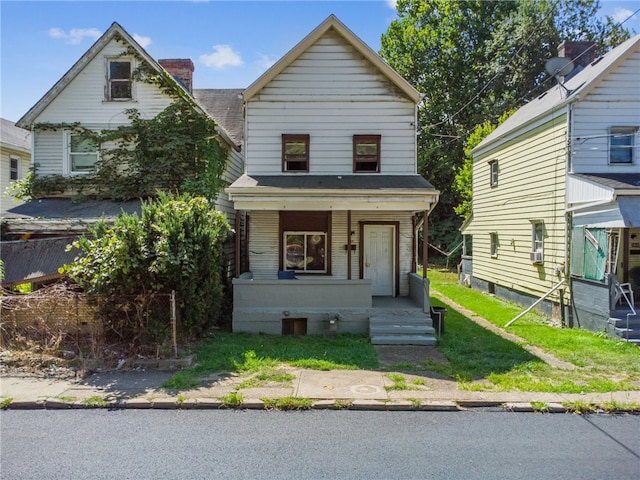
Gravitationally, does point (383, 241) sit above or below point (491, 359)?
above

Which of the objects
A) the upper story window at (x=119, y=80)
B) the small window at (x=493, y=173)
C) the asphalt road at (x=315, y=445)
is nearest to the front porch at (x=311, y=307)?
the asphalt road at (x=315, y=445)

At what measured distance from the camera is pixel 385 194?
10883 millimetres

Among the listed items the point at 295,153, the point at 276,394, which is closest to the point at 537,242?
the point at 295,153

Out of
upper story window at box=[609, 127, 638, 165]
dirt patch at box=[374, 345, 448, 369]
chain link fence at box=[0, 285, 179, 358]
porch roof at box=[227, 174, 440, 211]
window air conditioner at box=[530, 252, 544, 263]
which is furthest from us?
window air conditioner at box=[530, 252, 544, 263]

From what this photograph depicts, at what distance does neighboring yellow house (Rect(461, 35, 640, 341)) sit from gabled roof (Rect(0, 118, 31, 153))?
75.2 feet

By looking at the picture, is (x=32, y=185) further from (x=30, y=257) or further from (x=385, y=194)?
(x=385, y=194)

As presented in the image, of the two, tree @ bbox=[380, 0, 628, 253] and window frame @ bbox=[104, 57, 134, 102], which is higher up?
tree @ bbox=[380, 0, 628, 253]

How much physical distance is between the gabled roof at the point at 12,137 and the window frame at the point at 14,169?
655 mm

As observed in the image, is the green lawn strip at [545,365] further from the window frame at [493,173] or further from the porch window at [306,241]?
the window frame at [493,173]

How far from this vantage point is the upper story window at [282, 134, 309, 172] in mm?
13062

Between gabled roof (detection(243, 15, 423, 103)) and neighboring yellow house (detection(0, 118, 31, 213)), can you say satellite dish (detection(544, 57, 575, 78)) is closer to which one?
gabled roof (detection(243, 15, 423, 103))

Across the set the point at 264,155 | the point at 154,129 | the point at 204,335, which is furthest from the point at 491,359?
the point at 154,129

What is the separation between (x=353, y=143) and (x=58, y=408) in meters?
10.1

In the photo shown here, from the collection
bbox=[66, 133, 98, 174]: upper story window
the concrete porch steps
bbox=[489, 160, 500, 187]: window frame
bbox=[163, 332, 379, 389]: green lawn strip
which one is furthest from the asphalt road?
bbox=[489, 160, 500, 187]: window frame
